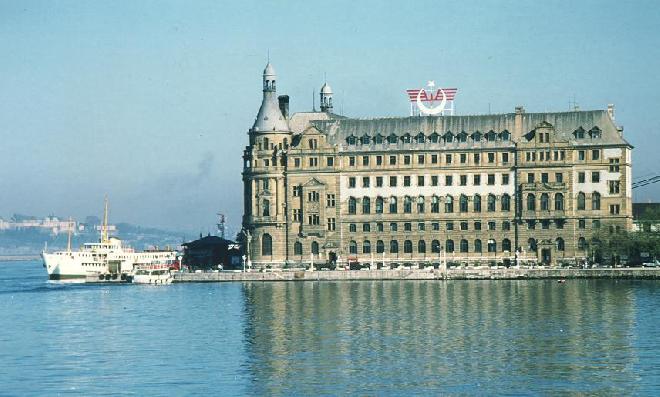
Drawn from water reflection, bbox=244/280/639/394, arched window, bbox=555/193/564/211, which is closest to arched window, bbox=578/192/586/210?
arched window, bbox=555/193/564/211

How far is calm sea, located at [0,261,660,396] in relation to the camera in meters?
80.9

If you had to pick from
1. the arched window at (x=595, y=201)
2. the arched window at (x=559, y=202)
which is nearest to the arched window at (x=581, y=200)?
the arched window at (x=595, y=201)

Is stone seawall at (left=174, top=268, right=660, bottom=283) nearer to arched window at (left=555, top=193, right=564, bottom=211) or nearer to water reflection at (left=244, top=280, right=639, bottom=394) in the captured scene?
arched window at (left=555, top=193, right=564, bottom=211)

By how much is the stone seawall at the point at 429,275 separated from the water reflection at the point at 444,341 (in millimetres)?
21135

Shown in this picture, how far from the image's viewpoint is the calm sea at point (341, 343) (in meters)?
80.9

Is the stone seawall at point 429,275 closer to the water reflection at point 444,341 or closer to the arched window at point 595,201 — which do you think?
the arched window at point 595,201

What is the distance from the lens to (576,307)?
129 metres

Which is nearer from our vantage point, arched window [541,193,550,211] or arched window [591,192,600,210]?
arched window [591,192,600,210]

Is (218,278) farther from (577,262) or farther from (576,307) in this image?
(576,307)

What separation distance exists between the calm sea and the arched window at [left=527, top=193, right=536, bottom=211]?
126ft

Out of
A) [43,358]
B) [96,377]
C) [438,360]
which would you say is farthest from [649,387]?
[43,358]

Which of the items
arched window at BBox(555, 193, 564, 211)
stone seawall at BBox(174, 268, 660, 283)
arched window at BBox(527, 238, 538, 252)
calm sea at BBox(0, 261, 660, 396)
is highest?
arched window at BBox(555, 193, 564, 211)

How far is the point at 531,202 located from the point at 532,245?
5985mm

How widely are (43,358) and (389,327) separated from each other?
28937 millimetres
